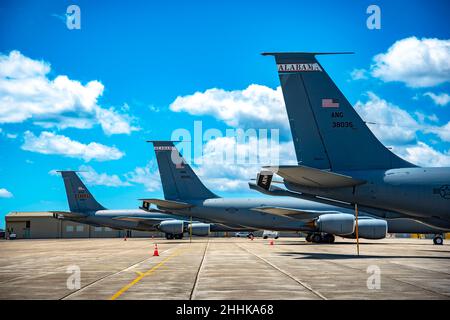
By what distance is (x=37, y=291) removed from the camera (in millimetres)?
12117

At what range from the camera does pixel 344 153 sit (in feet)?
78.0

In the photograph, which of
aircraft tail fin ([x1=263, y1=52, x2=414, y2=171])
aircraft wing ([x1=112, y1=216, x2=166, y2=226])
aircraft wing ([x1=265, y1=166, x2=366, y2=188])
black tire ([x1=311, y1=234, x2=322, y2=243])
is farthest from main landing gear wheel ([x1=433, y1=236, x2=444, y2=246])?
aircraft wing ([x1=112, y1=216, x2=166, y2=226])

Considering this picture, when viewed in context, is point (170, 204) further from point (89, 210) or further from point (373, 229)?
point (89, 210)

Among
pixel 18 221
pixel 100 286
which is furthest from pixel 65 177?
pixel 100 286

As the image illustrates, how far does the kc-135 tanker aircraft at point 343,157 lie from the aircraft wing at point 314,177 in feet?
0.16

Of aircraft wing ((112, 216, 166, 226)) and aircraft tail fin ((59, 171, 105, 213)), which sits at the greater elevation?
aircraft tail fin ((59, 171, 105, 213))

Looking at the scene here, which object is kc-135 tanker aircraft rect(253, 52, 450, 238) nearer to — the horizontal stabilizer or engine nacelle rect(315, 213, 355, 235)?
engine nacelle rect(315, 213, 355, 235)

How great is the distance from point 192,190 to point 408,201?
34.2m

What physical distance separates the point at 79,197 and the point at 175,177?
1078 inches

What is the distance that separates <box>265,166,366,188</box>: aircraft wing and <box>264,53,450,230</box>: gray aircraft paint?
43 centimetres

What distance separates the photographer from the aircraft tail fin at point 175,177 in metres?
55.1

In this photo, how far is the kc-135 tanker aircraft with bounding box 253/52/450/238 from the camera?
23250 mm

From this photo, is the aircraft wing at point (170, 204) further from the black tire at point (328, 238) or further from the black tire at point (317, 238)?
the black tire at point (328, 238)

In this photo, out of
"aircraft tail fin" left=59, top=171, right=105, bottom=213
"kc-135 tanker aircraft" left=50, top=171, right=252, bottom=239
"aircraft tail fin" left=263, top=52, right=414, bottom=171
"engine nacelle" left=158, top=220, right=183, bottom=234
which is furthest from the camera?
"aircraft tail fin" left=59, top=171, right=105, bottom=213
